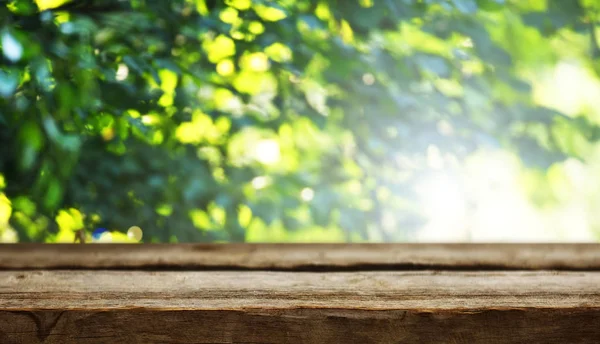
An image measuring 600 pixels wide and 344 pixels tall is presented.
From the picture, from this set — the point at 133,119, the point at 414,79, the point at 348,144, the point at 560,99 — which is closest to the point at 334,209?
the point at 348,144

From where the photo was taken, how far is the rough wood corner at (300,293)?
0.44 m

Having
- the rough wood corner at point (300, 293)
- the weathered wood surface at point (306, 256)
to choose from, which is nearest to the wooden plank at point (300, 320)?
the rough wood corner at point (300, 293)

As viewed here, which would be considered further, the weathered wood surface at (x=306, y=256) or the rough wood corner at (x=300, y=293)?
the weathered wood surface at (x=306, y=256)

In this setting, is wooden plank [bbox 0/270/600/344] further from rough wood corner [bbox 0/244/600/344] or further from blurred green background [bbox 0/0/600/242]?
blurred green background [bbox 0/0/600/242]

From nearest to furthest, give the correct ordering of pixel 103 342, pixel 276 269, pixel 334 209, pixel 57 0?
pixel 103 342 → pixel 276 269 → pixel 57 0 → pixel 334 209

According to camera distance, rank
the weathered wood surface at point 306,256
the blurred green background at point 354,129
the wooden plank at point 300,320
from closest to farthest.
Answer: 1. the wooden plank at point 300,320
2. the weathered wood surface at point 306,256
3. the blurred green background at point 354,129

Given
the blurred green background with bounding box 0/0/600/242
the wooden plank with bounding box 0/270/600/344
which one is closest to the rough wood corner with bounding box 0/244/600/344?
the wooden plank with bounding box 0/270/600/344

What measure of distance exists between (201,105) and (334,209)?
13.5 inches

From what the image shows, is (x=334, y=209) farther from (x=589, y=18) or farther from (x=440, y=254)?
(x=589, y=18)

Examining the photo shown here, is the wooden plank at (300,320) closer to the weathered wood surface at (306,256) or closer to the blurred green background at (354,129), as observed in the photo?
the weathered wood surface at (306,256)

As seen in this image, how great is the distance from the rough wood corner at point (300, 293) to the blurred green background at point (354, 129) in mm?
264

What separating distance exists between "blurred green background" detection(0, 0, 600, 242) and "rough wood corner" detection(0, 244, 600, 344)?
0.87 ft

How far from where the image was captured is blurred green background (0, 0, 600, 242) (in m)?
0.90

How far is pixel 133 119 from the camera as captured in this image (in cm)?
88
